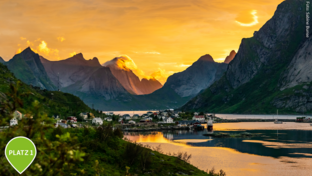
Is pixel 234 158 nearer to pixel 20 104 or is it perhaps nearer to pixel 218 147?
pixel 218 147

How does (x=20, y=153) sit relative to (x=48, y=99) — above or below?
below

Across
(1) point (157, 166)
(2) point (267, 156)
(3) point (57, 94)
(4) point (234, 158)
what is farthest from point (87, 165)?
(3) point (57, 94)

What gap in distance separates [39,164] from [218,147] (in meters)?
92.2

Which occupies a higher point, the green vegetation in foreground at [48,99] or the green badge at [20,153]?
the green vegetation in foreground at [48,99]

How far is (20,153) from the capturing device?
8.02 m

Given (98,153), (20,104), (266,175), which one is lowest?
(266,175)

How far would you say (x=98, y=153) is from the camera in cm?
→ 3222

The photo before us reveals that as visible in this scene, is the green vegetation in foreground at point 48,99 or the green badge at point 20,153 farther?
the green vegetation in foreground at point 48,99

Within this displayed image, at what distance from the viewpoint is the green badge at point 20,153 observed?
25.9ft

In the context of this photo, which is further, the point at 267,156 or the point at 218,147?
the point at 218,147

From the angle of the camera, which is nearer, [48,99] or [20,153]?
[20,153]

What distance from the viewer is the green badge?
7.90 metres

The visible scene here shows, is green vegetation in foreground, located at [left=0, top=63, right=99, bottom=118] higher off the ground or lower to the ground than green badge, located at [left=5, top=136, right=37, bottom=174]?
higher

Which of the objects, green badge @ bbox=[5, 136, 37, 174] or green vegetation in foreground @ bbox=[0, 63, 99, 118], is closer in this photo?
green badge @ bbox=[5, 136, 37, 174]
